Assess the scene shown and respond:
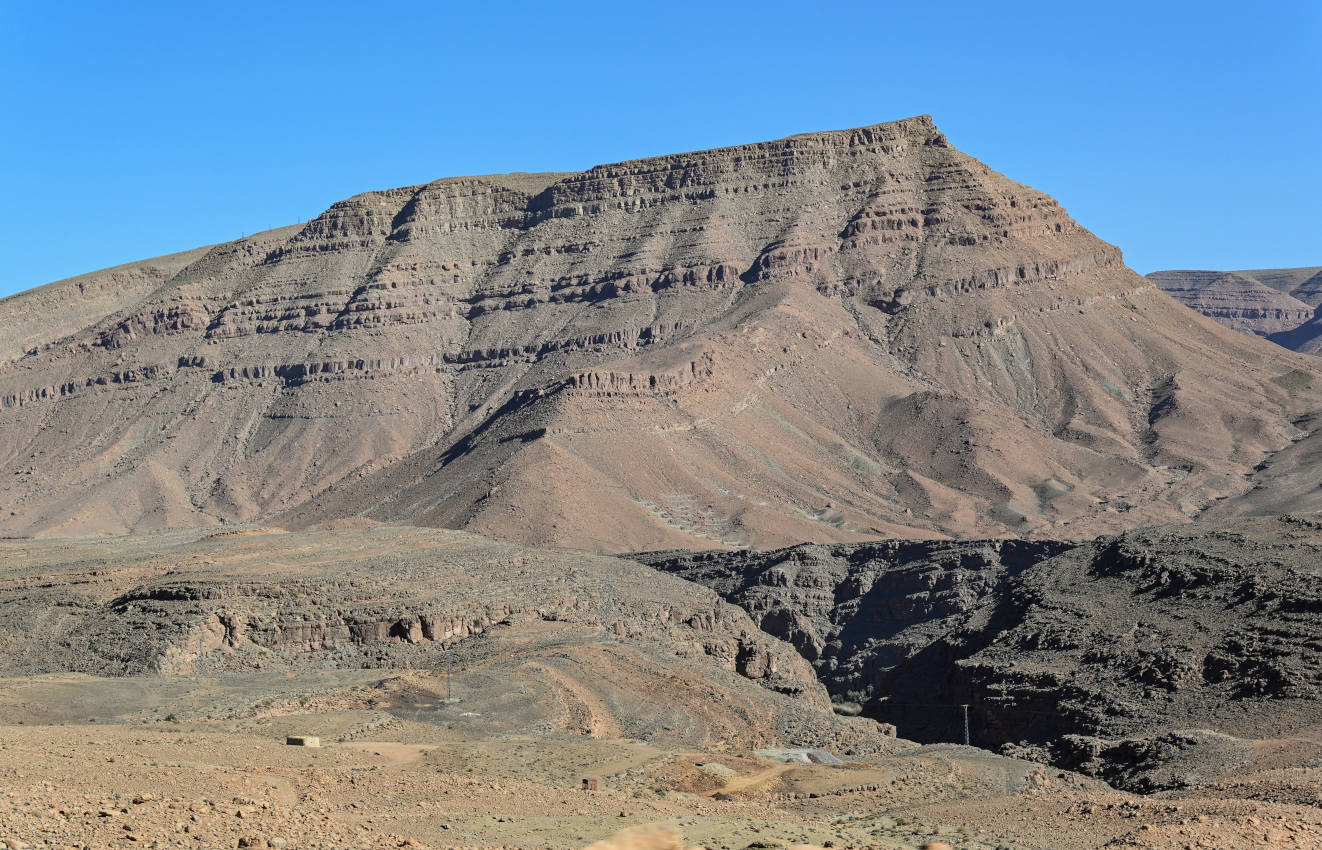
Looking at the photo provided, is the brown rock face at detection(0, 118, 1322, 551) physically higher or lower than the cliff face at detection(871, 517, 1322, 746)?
higher

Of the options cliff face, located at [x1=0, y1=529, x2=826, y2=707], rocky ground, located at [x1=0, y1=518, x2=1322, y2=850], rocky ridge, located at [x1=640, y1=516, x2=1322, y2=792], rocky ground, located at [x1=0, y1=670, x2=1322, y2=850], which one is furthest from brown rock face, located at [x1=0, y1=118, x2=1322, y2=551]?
rocky ground, located at [x1=0, y1=670, x2=1322, y2=850]

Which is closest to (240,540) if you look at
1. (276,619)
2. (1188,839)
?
(276,619)

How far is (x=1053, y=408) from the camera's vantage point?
163 metres

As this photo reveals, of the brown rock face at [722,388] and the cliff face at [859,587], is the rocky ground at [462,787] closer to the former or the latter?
the cliff face at [859,587]

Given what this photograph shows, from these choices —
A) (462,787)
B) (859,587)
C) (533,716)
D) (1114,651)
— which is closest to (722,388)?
(859,587)

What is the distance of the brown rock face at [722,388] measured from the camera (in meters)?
137

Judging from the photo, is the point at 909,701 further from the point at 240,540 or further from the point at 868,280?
the point at 868,280

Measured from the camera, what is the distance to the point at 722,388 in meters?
151

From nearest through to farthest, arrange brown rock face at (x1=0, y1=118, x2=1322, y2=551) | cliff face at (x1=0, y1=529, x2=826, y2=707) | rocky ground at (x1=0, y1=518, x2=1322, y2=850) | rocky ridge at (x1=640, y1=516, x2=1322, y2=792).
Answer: rocky ground at (x1=0, y1=518, x2=1322, y2=850) → rocky ridge at (x1=640, y1=516, x2=1322, y2=792) → cliff face at (x1=0, y1=529, x2=826, y2=707) → brown rock face at (x1=0, y1=118, x2=1322, y2=551)

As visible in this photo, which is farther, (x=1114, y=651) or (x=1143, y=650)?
(x=1114, y=651)

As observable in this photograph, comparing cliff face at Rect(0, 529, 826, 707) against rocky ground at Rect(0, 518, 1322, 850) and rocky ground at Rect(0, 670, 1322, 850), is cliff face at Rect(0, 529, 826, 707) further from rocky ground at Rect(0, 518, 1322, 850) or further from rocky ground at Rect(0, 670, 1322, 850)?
rocky ground at Rect(0, 670, 1322, 850)

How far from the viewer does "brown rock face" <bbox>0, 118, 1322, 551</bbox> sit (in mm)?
137125

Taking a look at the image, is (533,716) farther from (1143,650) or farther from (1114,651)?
(1143,650)

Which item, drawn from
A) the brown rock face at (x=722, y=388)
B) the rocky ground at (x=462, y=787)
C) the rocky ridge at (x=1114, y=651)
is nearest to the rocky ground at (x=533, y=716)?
the rocky ground at (x=462, y=787)
